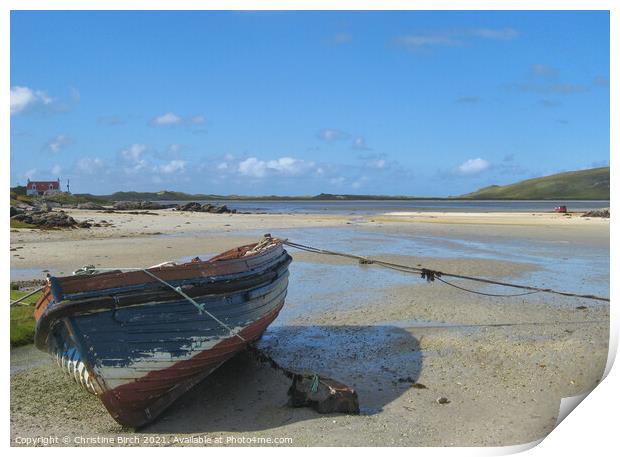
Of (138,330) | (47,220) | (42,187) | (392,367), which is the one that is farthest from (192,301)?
(42,187)

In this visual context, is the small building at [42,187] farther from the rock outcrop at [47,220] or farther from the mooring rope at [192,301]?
the mooring rope at [192,301]

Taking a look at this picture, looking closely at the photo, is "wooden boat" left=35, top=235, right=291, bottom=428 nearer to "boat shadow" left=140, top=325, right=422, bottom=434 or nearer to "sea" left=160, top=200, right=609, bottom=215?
"boat shadow" left=140, top=325, right=422, bottom=434

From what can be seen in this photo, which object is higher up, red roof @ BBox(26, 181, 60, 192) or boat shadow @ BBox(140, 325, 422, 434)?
red roof @ BBox(26, 181, 60, 192)

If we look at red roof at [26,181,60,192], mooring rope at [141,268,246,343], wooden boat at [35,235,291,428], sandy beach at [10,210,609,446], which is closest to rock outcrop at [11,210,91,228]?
sandy beach at [10,210,609,446]

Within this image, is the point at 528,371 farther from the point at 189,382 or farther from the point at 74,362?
the point at 74,362

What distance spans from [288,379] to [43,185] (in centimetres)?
9448

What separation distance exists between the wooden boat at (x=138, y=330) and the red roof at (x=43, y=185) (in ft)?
303

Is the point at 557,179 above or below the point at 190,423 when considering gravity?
above

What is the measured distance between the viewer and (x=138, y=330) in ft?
21.3

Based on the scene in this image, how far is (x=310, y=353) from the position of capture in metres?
9.27

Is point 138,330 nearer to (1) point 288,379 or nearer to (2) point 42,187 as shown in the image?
(1) point 288,379

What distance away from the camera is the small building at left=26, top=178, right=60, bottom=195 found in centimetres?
8815

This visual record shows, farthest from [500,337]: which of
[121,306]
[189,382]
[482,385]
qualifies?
[121,306]

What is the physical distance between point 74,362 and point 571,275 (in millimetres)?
13710
